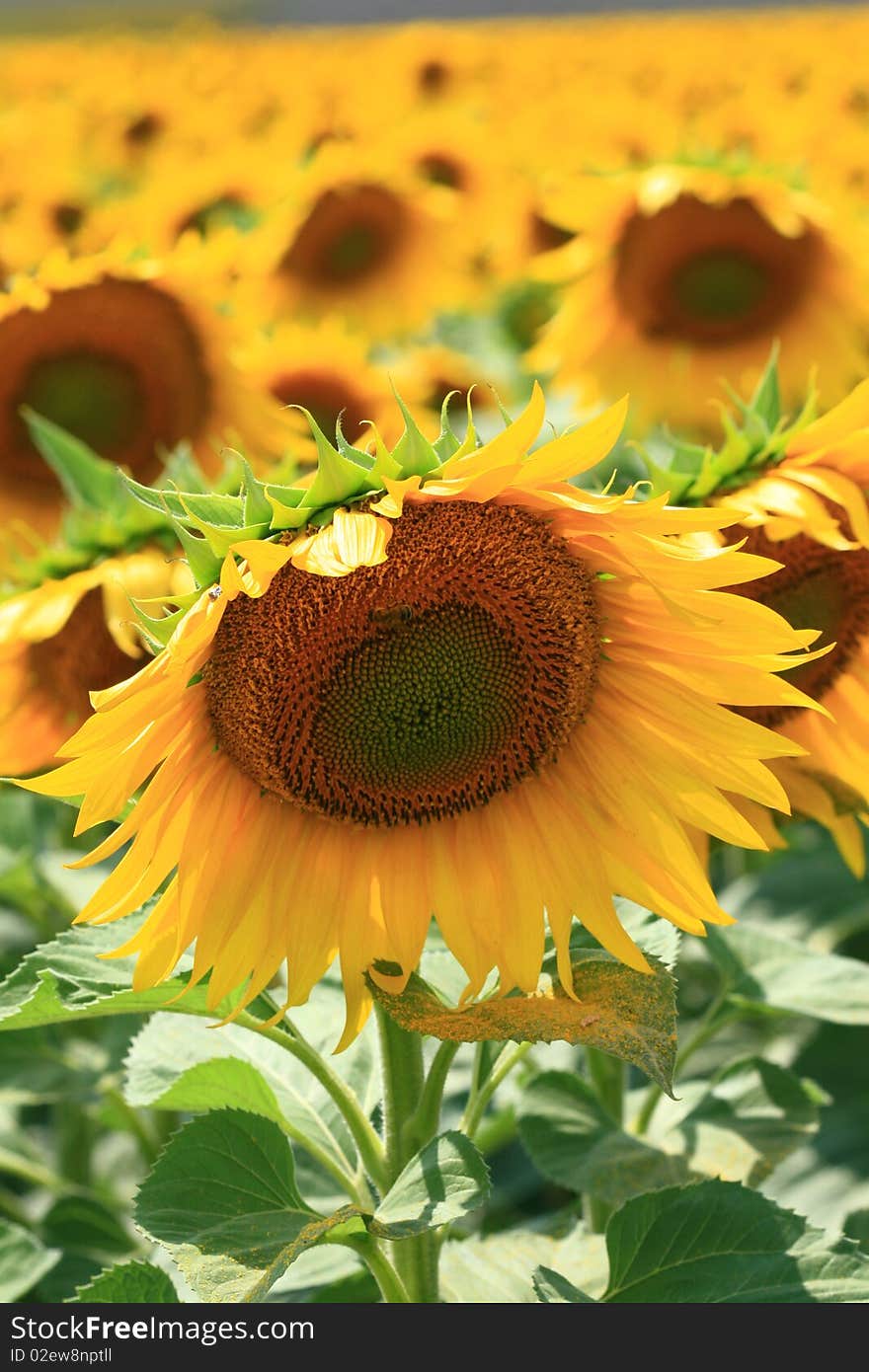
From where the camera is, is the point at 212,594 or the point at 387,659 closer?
the point at 212,594

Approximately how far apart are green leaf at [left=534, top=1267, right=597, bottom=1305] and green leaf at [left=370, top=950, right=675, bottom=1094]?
263mm

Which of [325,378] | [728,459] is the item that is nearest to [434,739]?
[728,459]

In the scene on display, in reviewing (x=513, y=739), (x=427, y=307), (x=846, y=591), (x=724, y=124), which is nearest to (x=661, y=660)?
(x=513, y=739)

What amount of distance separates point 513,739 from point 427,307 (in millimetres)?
3201

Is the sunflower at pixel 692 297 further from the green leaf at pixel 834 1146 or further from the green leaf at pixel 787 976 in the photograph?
the green leaf at pixel 787 976

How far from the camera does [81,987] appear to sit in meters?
1.39

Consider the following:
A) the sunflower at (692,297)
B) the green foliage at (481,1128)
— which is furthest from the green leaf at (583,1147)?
the sunflower at (692,297)

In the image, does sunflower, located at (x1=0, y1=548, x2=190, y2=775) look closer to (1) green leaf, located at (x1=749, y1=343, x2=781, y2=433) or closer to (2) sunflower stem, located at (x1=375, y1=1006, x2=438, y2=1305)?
(2) sunflower stem, located at (x1=375, y1=1006, x2=438, y2=1305)

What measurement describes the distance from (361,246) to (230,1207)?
3.32m

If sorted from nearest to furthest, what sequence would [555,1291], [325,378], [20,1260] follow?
1. [555,1291]
2. [20,1260]
3. [325,378]

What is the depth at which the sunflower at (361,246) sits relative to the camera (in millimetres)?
3859

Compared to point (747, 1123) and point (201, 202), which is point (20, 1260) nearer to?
point (747, 1123)
